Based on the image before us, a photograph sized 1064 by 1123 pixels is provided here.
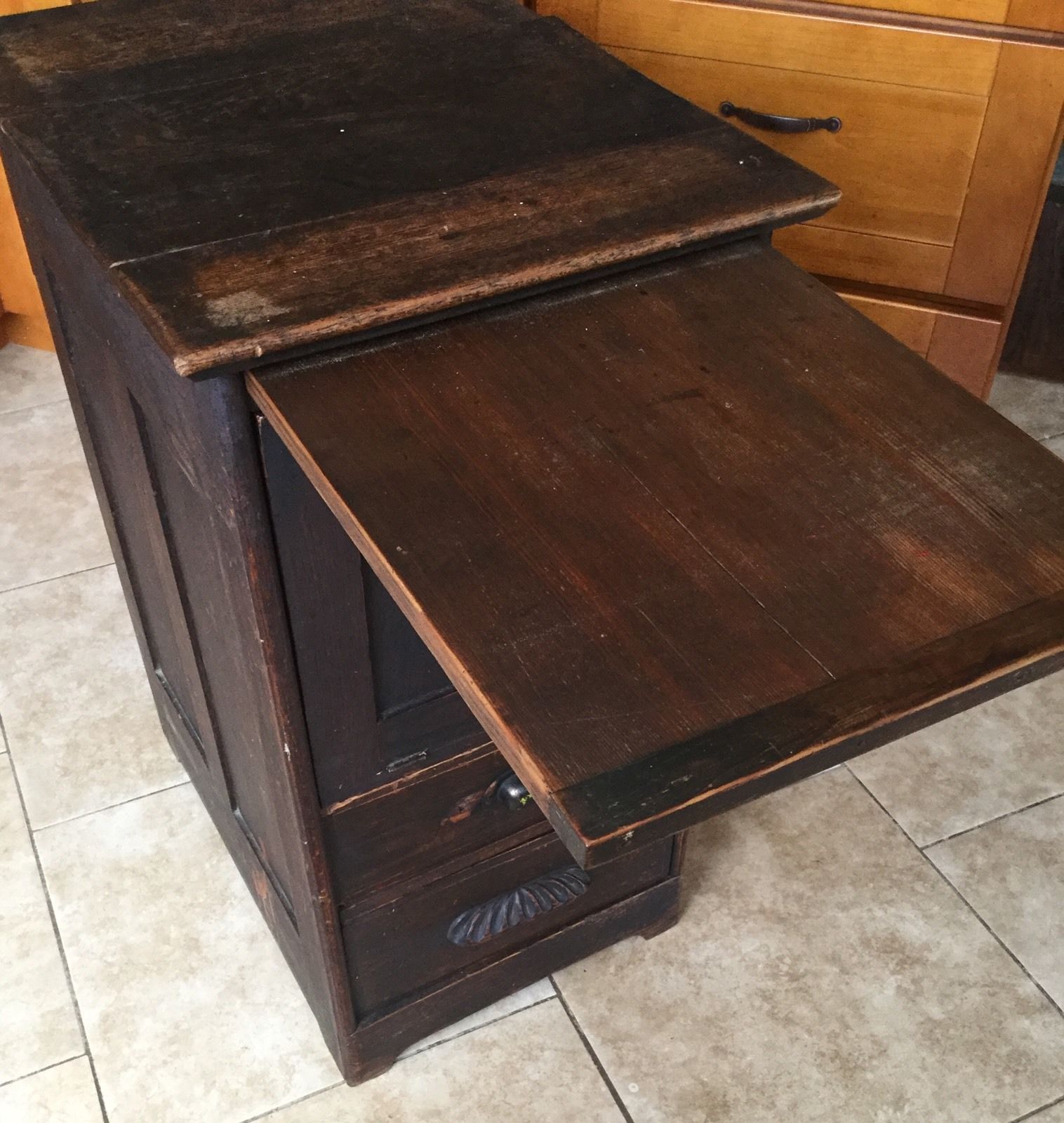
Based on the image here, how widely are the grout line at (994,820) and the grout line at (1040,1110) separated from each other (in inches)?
12.9

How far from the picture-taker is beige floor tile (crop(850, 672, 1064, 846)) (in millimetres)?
1573

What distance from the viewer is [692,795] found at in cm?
55

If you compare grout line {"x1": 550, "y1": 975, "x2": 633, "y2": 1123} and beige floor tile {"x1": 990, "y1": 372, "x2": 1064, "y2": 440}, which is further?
beige floor tile {"x1": 990, "y1": 372, "x2": 1064, "y2": 440}

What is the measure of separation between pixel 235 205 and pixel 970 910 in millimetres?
1129

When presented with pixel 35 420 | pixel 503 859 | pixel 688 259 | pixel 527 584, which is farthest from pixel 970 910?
pixel 35 420

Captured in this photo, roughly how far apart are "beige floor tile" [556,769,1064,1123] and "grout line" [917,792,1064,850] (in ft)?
0.12

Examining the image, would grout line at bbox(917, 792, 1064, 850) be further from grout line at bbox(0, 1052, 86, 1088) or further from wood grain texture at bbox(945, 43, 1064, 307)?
grout line at bbox(0, 1052, 86, 1088)

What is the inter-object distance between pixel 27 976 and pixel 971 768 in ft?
3.84

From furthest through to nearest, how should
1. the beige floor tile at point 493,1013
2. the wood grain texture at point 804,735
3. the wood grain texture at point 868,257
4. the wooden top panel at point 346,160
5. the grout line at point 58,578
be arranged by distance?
the grout line at point 58,578
the wood grain texture at point 868,257
the beige floor tile at point 493,1013
the wooden top panel at point 346,160
the wood grain texture at point 804,735

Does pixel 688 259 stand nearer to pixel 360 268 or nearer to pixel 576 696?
pixel 360 268

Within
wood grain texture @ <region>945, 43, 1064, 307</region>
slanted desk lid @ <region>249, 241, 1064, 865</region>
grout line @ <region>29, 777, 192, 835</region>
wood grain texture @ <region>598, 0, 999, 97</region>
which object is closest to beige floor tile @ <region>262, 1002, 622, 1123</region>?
grout line @ <region>29, 777, 192, 835</region>

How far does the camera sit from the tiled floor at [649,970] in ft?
4.16

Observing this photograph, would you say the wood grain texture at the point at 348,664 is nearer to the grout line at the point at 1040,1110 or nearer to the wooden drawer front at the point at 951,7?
the grout line at the point at 1040,1110

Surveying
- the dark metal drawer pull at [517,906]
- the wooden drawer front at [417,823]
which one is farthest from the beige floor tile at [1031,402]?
the wooden drawer front at [417,823]
